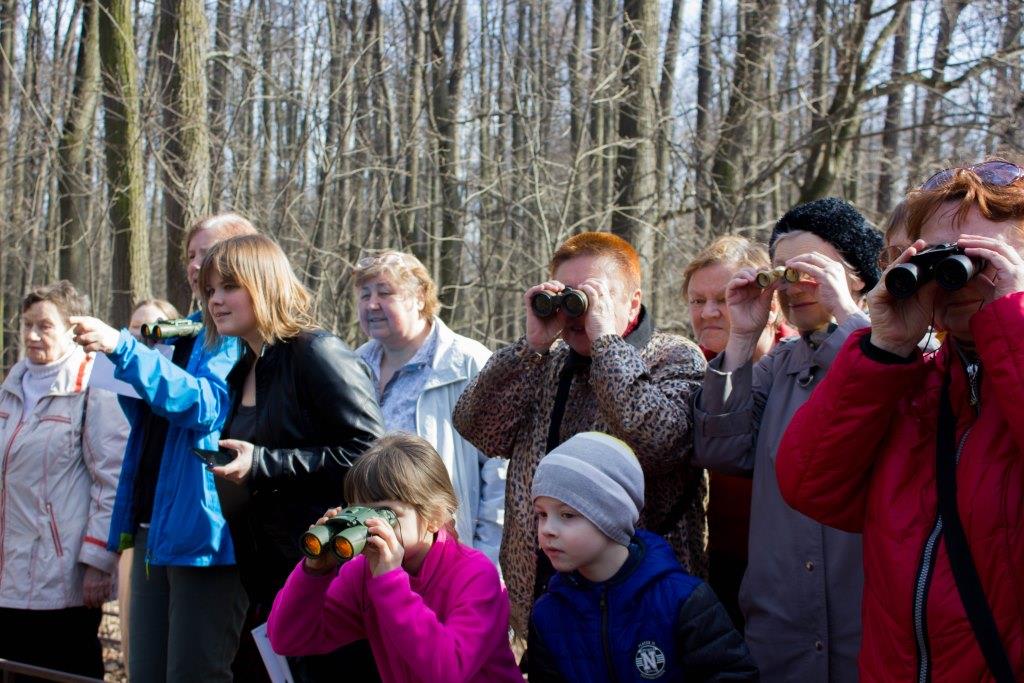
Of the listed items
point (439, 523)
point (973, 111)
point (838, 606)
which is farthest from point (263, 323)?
point (973, 111)

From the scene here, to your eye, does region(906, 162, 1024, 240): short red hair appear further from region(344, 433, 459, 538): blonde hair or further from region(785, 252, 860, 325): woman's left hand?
region(344, 433, 459, 538): blonde hair

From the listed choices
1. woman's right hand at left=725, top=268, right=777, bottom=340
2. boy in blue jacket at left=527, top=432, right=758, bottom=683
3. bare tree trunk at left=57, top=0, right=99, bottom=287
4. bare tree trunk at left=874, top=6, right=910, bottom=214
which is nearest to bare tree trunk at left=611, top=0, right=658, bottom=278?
bare tree trunk at left=874, top=6, right=910, bottom=214

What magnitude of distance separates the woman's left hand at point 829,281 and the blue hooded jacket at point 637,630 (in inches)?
28.3

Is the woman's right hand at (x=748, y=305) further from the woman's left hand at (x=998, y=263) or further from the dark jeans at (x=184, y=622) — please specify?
the dark jeans at (x=184, y=622)

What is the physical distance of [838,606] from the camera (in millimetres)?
2342

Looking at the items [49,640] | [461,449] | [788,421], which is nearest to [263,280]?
[461,449]

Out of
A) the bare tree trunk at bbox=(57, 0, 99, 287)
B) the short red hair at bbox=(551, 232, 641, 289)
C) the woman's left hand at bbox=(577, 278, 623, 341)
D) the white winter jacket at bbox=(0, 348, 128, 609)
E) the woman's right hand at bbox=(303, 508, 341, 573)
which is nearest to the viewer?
the woman's right hand at bbox=(303, 508, 341, 573)

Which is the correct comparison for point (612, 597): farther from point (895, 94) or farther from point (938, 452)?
point (895, 94)

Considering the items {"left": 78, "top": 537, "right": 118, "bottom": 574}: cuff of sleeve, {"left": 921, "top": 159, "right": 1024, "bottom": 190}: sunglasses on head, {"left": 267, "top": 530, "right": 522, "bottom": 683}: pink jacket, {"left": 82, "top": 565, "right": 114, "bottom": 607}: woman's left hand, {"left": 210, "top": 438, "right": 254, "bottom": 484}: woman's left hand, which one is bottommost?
{"left": 82, "top": 565, "right": 114, "bottom": 607}: woman's left hand

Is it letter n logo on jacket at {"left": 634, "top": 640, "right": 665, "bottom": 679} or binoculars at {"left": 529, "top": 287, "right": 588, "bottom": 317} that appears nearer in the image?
letter n logo on jacket at {"left": 634, "top": 640, "right": 665, "bottom": 679}

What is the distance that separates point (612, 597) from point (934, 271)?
1002 mm

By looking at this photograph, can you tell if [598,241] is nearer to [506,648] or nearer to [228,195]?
[506,648]

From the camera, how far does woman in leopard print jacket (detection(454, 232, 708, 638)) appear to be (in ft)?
8.67

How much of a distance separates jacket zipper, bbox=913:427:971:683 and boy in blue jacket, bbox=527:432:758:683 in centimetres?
48
